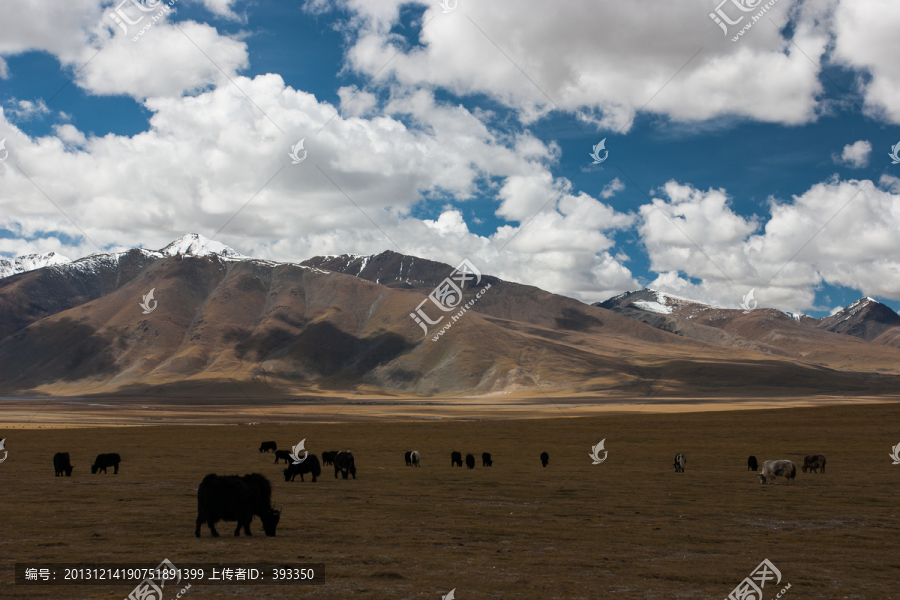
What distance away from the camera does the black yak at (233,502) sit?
14.7 m

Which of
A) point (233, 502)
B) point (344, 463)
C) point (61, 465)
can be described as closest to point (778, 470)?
point (344, 463)

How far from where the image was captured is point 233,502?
1491 cm

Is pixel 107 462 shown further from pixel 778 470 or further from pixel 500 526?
pixel 778 470

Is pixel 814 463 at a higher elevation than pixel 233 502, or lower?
lower

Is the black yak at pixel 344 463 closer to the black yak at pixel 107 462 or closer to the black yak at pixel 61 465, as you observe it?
the black yak at pixel 107 462

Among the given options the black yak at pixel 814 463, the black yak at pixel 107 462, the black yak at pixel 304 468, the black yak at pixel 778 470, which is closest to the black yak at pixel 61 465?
the black yak at pixel 107 462

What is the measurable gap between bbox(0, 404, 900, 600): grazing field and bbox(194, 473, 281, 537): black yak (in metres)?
0.49

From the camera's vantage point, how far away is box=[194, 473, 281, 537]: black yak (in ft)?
48.2

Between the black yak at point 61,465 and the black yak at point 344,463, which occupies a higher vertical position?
the black yak at point 61,465

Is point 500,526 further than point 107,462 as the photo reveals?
No

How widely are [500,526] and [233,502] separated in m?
7.27

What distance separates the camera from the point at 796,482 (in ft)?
96.6

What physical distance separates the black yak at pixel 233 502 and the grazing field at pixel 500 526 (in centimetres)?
49

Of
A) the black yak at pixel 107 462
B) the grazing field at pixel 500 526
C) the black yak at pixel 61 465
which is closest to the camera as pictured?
the grazing field at pixel 500 526
